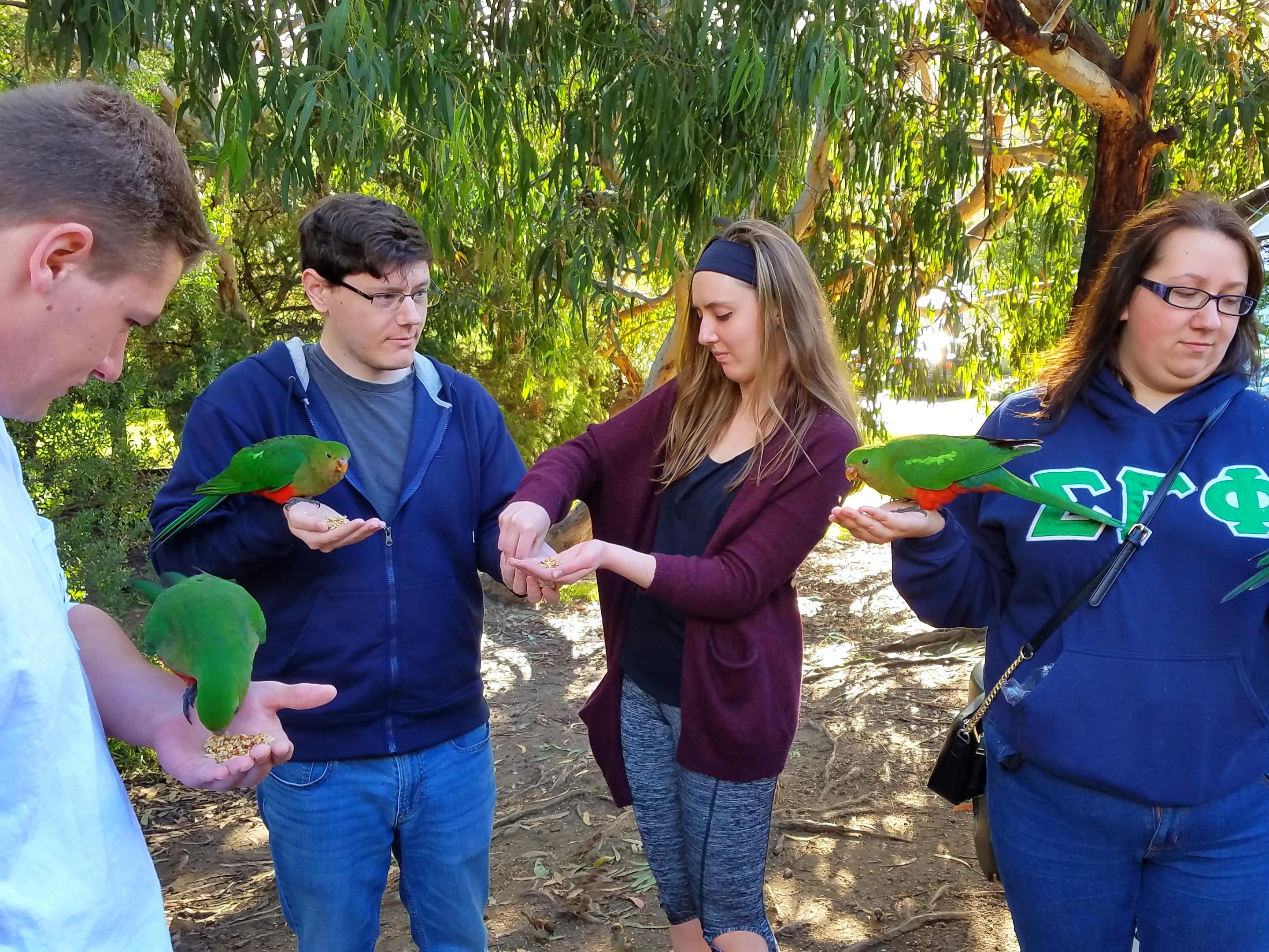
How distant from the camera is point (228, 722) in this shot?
1.24 metres

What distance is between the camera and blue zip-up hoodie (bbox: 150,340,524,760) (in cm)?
186

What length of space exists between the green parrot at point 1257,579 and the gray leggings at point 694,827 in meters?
0.97

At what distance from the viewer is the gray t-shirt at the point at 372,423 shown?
6.44 ft

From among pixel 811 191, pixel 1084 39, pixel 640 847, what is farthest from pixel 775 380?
pixel 811 191

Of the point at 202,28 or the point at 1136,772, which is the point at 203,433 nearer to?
the point at 202,28

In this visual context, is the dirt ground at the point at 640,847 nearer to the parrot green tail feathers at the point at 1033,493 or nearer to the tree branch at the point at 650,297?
the parrot green tail feathers at the point at 1033,493

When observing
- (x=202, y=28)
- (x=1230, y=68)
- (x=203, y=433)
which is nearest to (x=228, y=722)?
(x=203, y=433)

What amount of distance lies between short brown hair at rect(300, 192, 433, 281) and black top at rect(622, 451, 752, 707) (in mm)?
776

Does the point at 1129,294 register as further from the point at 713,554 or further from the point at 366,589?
the point at 366,589

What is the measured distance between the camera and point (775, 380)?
2.10 meters

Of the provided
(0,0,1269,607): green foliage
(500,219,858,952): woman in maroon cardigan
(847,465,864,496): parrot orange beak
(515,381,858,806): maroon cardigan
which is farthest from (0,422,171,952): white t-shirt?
(0,0,1269,607): green foliage

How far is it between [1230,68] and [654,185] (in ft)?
10.4

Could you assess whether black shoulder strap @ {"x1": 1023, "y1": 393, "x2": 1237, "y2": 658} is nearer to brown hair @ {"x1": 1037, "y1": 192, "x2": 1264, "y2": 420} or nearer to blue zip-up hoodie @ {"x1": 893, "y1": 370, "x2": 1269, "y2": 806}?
blue zip-up hoodie @ {"x1": 893, "y1": 370, "x2": 1269, "y2": 806}

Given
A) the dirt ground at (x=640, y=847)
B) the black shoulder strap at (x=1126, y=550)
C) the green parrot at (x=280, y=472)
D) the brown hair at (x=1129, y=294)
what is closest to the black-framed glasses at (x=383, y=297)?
the green parrot at (x=280, y=472)
